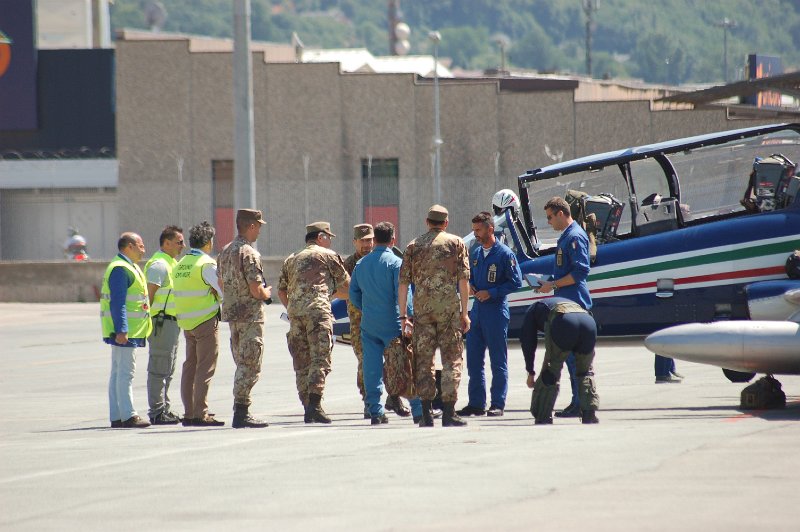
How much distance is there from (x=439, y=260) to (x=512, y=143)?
46.0m

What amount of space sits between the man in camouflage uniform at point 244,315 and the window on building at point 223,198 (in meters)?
45.7

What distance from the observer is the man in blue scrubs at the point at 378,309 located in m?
12.4

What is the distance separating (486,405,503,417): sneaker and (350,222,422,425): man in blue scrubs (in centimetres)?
93

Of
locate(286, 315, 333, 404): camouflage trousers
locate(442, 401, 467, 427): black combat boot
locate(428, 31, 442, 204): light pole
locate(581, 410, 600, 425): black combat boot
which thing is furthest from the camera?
locate(428, 31, 442, 204): light pole

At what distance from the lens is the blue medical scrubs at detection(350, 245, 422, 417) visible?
12352 millimetres

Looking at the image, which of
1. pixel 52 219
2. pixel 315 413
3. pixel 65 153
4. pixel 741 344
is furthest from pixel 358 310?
pixel 52 219

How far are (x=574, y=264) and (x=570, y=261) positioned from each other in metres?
0.09

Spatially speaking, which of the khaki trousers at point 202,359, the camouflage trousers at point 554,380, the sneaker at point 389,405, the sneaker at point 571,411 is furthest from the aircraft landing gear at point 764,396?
the khaki trousers at point 202,359

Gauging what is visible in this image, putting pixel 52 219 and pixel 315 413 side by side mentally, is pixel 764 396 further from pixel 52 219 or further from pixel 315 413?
pixel 52 219

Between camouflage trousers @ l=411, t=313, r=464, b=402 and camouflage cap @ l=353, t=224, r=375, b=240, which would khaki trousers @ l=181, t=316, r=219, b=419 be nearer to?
camouflage cap @ l=353, t=224, r=375, b=240

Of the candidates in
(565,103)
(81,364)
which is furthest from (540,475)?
(565,103)

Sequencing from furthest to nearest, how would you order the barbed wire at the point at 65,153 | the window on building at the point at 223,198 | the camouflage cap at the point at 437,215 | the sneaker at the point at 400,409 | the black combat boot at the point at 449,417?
the barbed wire at the point at 65,153 < the window on building at the point at 223,198 < the sneaker at the point at 400,409 < the camouflage cap at the point at 437,215 < the black combat boot at the point at 449,417

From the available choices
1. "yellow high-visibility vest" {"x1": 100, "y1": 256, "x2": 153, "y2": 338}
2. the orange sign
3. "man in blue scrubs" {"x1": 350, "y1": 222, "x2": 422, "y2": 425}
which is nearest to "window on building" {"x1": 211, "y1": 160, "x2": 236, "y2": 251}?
the orange sign

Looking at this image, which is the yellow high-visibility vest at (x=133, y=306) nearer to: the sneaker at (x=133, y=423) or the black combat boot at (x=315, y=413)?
the sneaker at (x=133, y=423)
